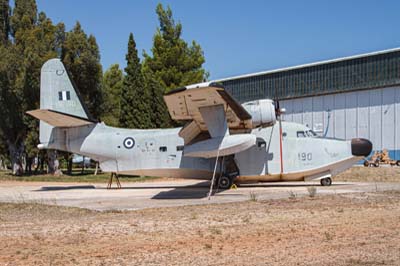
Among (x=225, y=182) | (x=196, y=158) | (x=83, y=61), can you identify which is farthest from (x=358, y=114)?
(x=196, y=158)

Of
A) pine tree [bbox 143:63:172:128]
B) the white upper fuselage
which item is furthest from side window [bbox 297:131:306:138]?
pine tree [bbox 143:63:172:128]

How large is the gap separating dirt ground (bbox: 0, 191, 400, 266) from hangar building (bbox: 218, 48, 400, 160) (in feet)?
123

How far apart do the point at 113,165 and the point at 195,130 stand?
14.1ft

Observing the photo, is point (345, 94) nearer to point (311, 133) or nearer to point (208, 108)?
point (311, 133)

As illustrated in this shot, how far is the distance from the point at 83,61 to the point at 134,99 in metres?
4.87

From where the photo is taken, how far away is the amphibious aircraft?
20.9 m

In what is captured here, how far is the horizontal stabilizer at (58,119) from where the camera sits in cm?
1962

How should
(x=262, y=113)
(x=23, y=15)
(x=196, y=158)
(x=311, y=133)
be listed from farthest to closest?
(x=23, y=15)
(x=311, y=133)
(x=196, y=158)
(x=262, y=113)

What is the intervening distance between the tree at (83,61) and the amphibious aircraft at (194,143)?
50.4ft

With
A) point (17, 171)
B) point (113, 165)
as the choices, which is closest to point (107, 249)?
point (113, 165)

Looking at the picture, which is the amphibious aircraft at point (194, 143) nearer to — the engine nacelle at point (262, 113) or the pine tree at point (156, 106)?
the engine nacelle at point (262, 113)

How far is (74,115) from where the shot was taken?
2188 centimetres

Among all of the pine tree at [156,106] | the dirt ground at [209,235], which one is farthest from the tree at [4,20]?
the dirt ground at [209,235]

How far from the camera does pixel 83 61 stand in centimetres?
3716
